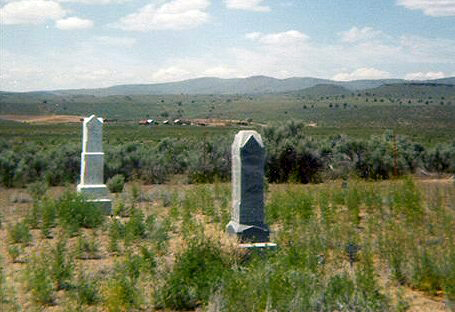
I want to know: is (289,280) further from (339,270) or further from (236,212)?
(236,212)

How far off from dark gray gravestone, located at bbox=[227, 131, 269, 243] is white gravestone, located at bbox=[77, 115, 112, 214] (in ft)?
17.5

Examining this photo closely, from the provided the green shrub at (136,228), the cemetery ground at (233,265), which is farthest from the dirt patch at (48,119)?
the green shrub at (136,228)

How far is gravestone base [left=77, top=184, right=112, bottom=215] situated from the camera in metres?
12.9

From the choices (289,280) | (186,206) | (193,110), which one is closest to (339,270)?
(289,280)

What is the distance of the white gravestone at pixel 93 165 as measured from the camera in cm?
1330

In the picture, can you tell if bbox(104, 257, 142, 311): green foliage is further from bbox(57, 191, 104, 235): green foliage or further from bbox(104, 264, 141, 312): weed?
bbox(57, 191, 104, 235): green foliage


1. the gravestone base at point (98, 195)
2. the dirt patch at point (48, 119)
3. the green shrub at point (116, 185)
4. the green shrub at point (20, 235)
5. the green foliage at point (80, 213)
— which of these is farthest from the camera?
the dirt patch at point (48, 119)

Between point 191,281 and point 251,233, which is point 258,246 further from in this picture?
point 191,281

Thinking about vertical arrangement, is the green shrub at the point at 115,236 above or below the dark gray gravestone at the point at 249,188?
below

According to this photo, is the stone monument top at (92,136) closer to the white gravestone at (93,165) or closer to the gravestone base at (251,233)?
the white gravestone at (93,165)

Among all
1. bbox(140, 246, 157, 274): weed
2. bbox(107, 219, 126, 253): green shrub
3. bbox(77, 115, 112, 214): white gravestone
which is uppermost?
bbox(77, 115, 112, 214): white gravestone

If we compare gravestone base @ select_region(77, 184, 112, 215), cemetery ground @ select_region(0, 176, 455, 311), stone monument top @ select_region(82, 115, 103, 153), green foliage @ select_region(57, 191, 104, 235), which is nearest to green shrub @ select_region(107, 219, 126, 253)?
cemetery ground @ select_region(0, 176, 455, 311)

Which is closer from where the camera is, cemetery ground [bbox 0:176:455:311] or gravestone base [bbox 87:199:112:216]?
cemetery ground [bbox 0:176:455:311]

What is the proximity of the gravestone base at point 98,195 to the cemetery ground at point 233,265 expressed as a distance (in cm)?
122
